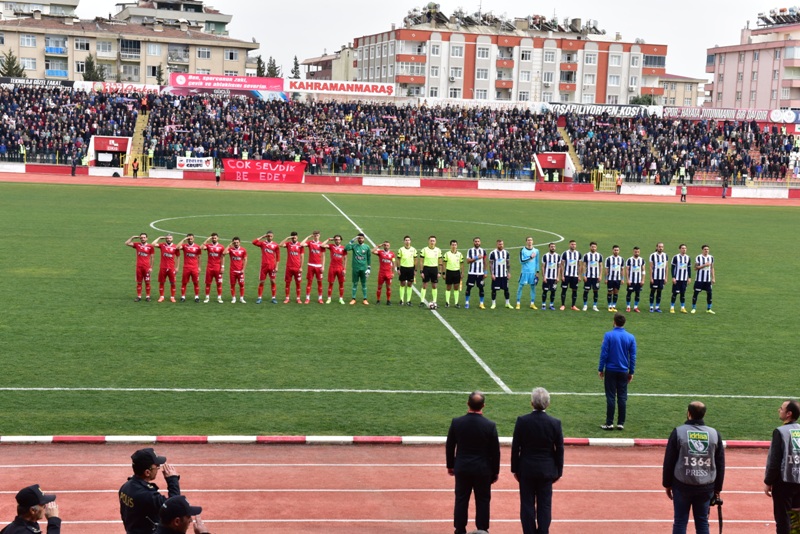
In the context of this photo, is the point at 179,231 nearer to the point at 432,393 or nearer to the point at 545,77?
the point at 432,393

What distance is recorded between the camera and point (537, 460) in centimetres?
948

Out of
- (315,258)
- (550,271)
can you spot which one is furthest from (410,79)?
(315,258)

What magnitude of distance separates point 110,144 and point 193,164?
5579 millimetres

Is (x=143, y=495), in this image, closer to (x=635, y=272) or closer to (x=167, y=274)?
(x=167, y=274)

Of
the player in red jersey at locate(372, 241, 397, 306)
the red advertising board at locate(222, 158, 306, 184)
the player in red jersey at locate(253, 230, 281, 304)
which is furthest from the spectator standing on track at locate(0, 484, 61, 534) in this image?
the red advertising board at locate(222, 158, 306, 184)

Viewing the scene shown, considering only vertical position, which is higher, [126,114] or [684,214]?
[126,114]

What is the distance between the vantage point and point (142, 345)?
18297 mm

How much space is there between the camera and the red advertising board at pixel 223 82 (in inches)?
2832

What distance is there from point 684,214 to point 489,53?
77993 millimetres

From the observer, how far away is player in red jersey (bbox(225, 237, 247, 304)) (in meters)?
22.3

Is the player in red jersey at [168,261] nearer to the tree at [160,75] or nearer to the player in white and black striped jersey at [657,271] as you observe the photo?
the player in white and black striped jersey at [657,271]

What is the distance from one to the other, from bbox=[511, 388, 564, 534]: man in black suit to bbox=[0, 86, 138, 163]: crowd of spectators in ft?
184

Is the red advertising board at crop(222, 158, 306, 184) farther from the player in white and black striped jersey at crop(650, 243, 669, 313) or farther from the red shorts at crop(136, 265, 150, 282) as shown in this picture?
the player in white and black striped jersey at crop(650, 243, 669, 313)

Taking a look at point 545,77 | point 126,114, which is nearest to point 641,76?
point 545,77
